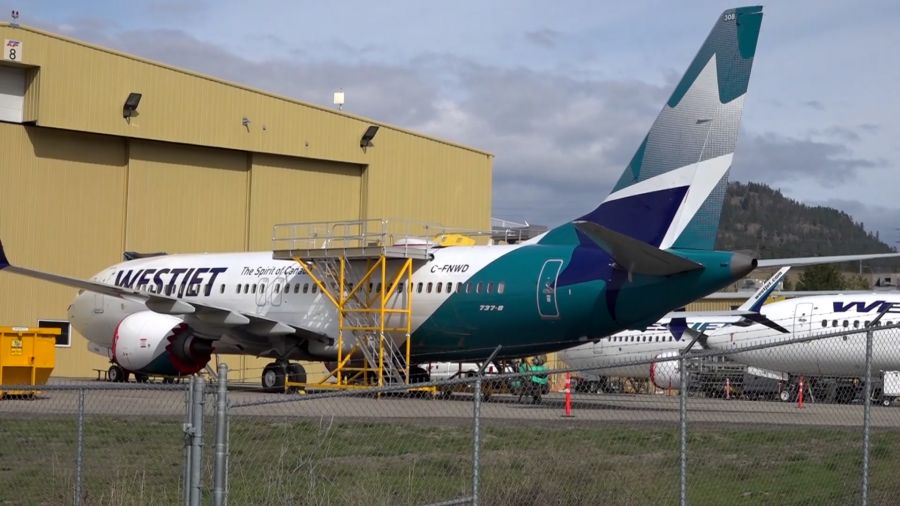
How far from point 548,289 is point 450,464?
387 inches

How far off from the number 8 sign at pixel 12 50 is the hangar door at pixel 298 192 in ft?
28.1

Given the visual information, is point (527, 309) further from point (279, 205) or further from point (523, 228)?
point (279, 205)

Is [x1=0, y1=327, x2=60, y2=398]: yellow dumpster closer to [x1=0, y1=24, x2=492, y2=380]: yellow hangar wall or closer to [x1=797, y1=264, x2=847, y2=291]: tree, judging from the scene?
[x1=0, y1=24, x2=492, y2=380]: yellow hangar wall

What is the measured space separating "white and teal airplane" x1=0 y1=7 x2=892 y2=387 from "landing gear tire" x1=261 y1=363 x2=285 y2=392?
0.12 feet

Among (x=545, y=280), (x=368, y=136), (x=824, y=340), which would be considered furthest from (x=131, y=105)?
(x=824, y=340)

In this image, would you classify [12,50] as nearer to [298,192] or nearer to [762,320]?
[298,192]

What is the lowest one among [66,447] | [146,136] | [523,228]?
[66,447]

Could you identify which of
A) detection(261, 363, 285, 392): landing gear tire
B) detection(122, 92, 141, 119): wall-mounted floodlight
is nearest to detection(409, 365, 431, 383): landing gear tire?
detection(261, 363, 285, 392): landing gear tire

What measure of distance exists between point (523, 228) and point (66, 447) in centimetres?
1797

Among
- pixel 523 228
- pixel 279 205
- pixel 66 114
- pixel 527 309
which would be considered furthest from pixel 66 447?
pixel 279 205

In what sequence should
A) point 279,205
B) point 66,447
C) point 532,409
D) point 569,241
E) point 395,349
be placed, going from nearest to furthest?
point 66,447 → point 532,409 → point 569,241 → point 395,349 → point 279,205

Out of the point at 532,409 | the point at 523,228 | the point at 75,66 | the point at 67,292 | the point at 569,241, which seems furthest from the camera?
the point at 67,292

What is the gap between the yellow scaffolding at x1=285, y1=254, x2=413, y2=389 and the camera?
26.0 meters

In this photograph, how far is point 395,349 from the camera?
2641cm
